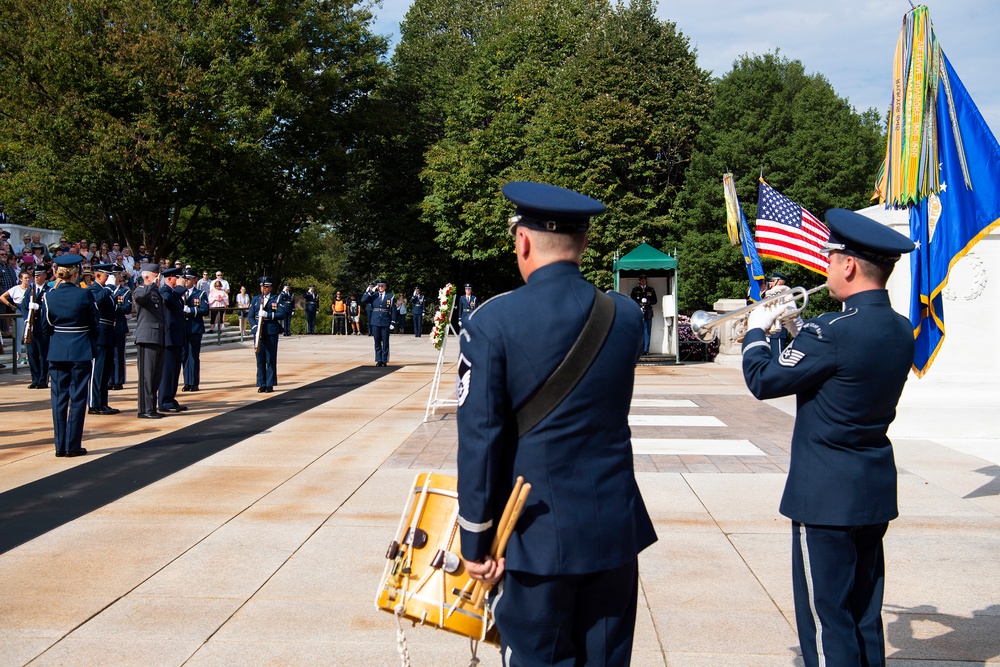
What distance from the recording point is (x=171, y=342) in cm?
1185

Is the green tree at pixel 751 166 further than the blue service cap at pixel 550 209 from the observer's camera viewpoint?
Yes

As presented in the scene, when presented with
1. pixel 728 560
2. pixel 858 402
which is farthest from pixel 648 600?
pixel 858 402

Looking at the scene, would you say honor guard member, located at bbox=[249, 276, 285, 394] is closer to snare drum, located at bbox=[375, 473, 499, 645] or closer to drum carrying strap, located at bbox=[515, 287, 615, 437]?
snare drum, located at bbox=[375, 473, 499, 645]

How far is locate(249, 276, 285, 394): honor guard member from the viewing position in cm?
1416

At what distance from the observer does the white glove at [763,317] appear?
136 inches

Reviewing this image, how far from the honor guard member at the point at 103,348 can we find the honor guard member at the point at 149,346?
0.51 meters

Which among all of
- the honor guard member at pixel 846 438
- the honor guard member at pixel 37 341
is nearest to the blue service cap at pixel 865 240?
the honor guard member at pixel 846 438

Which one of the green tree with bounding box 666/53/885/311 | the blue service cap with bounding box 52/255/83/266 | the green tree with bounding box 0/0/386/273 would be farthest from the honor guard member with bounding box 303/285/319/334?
the blue service cap with bounding box 52/255/83/266

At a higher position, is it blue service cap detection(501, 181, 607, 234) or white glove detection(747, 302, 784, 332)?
blue service cap detection(501, 181, 607, 234)

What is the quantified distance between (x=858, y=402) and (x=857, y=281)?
0.45 m

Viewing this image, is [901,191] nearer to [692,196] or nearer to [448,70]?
[692,196]

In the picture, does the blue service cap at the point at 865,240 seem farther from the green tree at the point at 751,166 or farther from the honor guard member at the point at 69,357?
the green tree at the point at 751,166

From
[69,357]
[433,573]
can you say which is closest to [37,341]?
[69,357]

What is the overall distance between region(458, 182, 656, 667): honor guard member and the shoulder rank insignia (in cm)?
86
